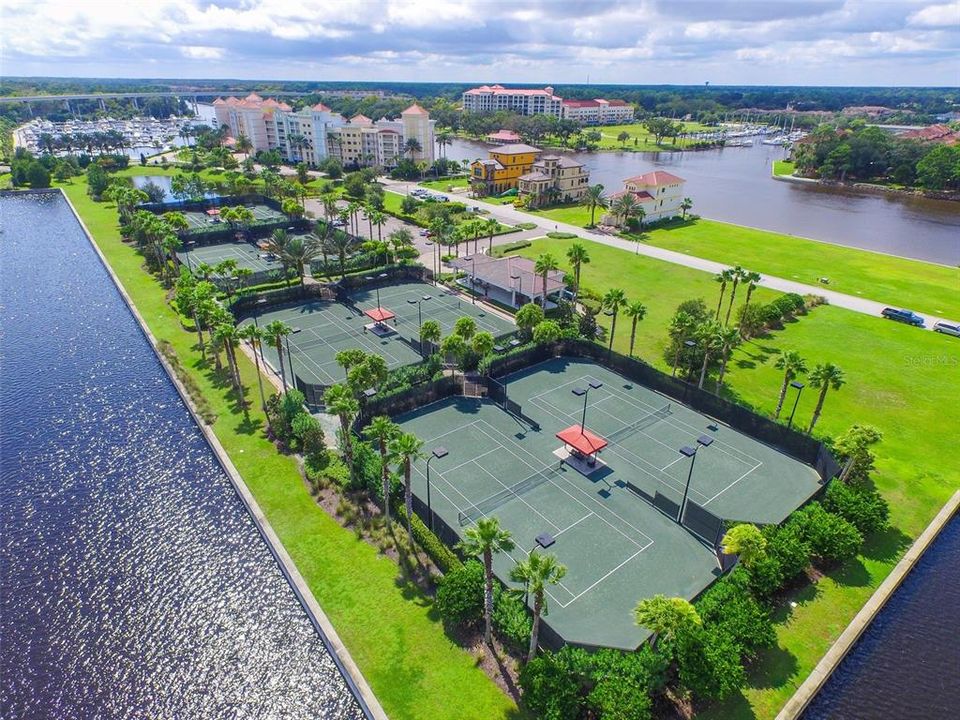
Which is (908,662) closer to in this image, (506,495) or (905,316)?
(506,495)

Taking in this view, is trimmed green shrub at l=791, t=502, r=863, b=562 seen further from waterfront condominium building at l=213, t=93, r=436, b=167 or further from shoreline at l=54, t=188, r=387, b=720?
waterfront condominium building at l=213, t=93, r=436, b=167

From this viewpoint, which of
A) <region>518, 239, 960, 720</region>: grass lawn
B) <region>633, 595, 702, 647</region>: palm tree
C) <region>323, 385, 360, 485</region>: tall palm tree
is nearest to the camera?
<region>633, 595, 702, 647</region>: palm tree

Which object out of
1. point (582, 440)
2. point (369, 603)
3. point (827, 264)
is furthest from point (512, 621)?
point (827, 264)

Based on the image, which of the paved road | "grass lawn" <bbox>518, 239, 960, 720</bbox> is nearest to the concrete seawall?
"grass lawn" <bbox>518, 239, 960, 720</bbox>

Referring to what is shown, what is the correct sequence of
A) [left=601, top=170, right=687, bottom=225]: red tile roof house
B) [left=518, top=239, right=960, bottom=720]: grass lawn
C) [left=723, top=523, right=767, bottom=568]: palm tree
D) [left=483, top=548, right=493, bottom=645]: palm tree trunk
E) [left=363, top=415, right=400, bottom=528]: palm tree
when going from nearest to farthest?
[left=483, top=548, right=493, bottom=645]: palm tree trunk, [left=518, top=239, right=960, bottom=720]: grass lawn, [left=723, top=523, right=767, bottom=568]: palm tree, [left=363, top=415, right=400, bottom=528]: palm tree, [left=601, top=170, right=687, bottom=225]: red tile roof house

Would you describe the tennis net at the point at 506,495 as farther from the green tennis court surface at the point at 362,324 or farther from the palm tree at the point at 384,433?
the green tennis court surface at the point at 362,324

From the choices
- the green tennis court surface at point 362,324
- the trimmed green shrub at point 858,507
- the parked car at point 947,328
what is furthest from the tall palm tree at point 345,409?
the parked car at point 947,328
